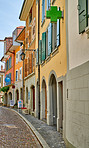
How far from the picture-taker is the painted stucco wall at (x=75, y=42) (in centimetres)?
649

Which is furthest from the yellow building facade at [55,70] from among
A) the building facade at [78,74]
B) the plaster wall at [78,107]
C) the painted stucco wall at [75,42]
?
the plaster wall at [78,107]

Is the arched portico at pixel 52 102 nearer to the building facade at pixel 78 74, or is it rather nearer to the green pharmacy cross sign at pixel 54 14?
the green pharmacy cross sign at pixel 54 14

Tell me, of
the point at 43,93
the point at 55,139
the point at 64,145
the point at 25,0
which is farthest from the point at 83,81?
the point at 25,0

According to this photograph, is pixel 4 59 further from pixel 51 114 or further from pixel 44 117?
pixel 51 114

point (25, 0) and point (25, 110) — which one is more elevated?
point (25, 0)

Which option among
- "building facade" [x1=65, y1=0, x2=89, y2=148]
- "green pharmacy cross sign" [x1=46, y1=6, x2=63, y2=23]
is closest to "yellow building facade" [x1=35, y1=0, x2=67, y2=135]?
"green pharmacy cross sign" [x1=46, y1=6, x2=63, y2=23]

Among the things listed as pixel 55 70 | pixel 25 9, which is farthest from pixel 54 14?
pixel 25 9

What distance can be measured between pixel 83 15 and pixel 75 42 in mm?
1176

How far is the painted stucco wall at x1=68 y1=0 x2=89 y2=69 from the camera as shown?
6489 millimetres

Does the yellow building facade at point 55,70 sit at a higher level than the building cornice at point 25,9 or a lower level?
lower

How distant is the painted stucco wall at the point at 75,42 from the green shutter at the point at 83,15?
0.69 feet

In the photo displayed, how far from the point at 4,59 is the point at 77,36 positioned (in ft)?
129

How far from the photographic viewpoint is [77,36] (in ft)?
23.4

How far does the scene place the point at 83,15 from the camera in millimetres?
6332
